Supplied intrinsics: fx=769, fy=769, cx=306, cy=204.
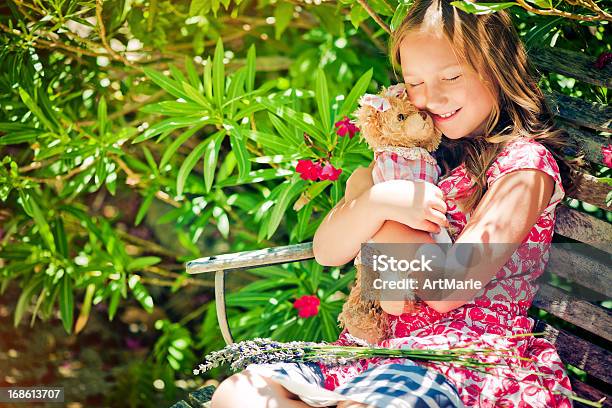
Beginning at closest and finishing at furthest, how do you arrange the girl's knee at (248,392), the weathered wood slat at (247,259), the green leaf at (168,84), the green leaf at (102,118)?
the girl's knee at (248,392)
the weathered wood slat at (247,259)
the green leaf at (168,84)
the green leaf at (102,118)

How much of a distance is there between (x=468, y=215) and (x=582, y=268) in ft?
→ 1.42

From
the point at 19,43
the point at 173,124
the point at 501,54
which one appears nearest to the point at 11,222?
the point at 19,43

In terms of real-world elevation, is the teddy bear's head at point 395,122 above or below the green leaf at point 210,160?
above

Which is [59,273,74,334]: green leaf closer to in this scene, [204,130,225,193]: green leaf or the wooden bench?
[204,130,225,193]: green leaf

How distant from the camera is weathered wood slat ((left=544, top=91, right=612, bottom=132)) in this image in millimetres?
2184

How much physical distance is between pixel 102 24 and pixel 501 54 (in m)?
1.52

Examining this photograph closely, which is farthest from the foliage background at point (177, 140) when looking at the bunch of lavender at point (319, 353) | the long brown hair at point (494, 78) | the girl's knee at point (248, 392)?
the girl's knee at point (248, 392)

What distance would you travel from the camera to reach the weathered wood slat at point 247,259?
2.22m

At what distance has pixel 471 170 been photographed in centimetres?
204

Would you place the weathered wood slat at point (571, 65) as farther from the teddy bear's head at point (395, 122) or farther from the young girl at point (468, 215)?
the teddy bear's head at point (395, 122)

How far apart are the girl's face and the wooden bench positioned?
0.37 meters

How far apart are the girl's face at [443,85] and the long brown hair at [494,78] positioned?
0.08ft

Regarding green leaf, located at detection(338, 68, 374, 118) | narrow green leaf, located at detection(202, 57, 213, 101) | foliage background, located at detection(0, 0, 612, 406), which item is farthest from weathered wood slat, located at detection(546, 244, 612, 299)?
narrow green leaf, located at detection(202, 57, 213, 101)

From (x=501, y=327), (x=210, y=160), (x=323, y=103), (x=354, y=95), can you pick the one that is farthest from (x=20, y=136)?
(x=501, y=327)
